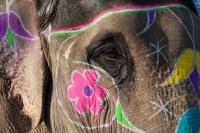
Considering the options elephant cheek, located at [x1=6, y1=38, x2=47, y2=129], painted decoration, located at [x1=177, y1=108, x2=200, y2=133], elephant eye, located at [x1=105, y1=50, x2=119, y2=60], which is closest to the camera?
painted decoration, located at [x1=177, y1=108, x2=200, y2=133]

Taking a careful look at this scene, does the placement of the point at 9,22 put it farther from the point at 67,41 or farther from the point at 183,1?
the point at 183,1

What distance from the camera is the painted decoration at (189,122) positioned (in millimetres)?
1391

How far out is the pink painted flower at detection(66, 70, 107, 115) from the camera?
5.08ft

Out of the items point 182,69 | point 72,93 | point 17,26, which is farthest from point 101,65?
point 17,26

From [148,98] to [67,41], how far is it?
0.37 meters

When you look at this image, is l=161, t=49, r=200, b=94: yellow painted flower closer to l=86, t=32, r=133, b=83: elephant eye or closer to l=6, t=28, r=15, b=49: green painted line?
l=86, t=32, r=133, b=83: elephant eye

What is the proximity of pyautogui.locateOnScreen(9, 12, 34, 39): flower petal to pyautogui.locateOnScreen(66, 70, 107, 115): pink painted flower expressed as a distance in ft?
0.85

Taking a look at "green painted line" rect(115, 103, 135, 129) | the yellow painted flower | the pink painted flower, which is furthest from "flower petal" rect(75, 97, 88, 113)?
the yellow painted flower

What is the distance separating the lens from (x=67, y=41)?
162 centimetres

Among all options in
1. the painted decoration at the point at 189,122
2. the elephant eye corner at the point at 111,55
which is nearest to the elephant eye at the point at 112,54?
the elephant eye corner at the point at 111,55

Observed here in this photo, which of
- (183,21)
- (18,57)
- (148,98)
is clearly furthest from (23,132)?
(183,21)

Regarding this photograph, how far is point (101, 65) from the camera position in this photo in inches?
60.8

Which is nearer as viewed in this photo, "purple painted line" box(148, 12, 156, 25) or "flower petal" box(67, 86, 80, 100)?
"purple painted line" box(148, 12, 156, 25)

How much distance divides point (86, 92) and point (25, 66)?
29 cm
